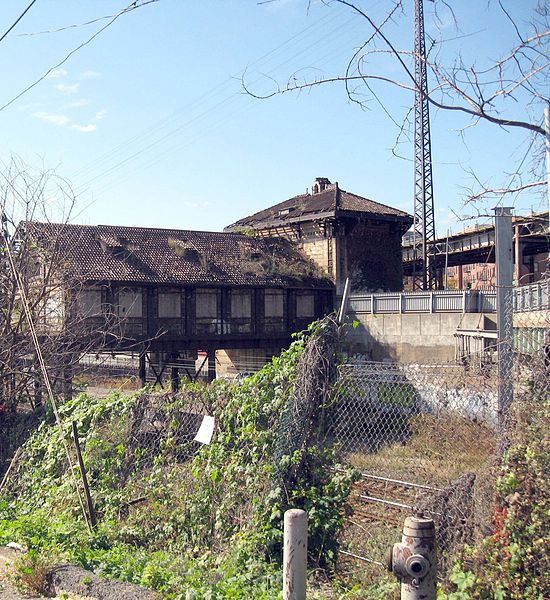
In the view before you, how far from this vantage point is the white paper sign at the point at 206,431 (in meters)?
6.77

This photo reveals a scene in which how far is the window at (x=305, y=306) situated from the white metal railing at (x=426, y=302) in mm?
1965

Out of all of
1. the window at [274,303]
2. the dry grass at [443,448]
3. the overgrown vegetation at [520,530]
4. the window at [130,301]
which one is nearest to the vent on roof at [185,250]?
the window at [274,303]

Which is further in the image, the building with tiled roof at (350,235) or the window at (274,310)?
the building with tiled roof at (350,235)

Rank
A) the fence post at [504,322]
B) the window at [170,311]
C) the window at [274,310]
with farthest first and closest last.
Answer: the window at [274,310], the window at [170,311], the fence post at [504,322]

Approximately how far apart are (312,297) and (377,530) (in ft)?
94.3

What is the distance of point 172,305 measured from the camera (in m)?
30.7

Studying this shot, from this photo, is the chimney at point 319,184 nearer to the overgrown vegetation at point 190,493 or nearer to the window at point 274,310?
the window at point 274,310

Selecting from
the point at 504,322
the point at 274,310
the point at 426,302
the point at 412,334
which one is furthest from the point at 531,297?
the point at 274,310

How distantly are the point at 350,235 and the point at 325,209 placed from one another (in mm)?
1947

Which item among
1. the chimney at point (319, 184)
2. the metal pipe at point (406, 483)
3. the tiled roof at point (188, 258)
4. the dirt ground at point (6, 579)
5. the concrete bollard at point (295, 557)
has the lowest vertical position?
the dirt ground at point (6, 579)

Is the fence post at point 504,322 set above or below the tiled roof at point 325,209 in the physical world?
below

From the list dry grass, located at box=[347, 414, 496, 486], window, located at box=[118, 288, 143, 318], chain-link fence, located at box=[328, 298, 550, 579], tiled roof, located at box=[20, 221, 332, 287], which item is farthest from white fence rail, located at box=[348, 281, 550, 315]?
chain-link fence, located at box=[328, 298, 550, 579]

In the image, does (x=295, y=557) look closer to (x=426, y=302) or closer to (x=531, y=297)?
(x=531, y=297)

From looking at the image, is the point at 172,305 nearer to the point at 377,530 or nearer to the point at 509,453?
the point at 377,530
